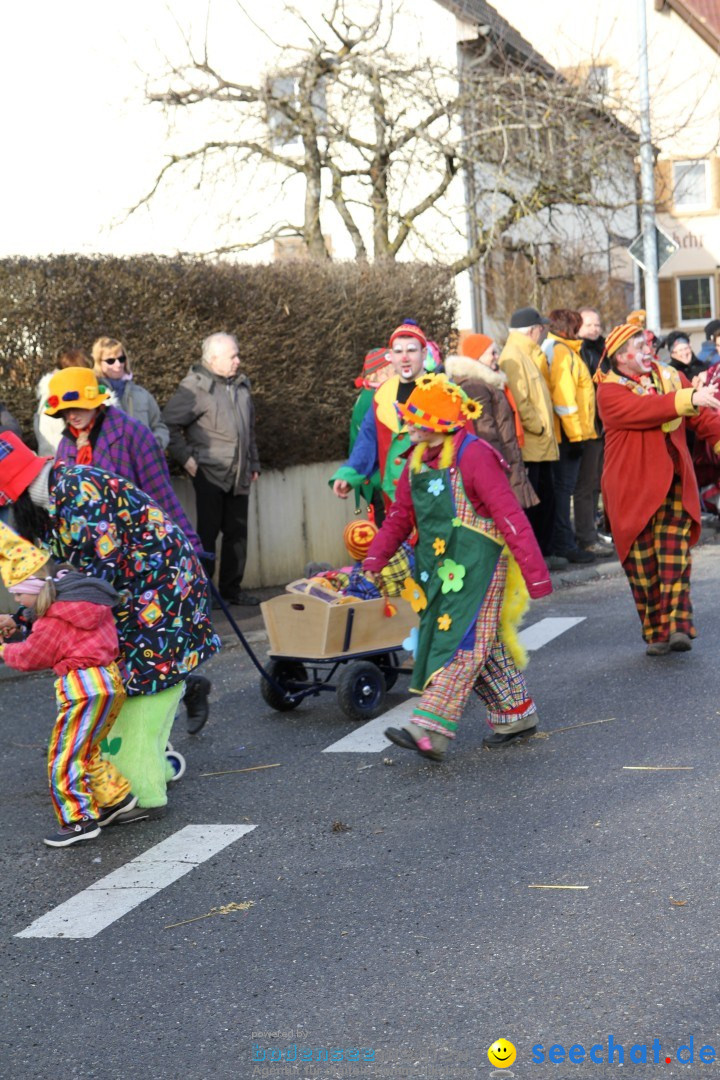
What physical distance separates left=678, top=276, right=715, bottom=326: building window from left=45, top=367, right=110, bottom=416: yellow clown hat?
44099 mm

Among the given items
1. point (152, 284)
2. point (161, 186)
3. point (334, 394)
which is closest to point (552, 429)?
point (334, 394)

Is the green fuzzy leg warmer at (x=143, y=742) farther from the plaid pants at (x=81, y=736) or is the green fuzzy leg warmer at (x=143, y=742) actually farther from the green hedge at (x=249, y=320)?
the green hedge at (x=249, y=320)

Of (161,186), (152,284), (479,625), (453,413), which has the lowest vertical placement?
(479,625)

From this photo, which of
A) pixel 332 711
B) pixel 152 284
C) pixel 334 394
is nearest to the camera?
pixel 332 711

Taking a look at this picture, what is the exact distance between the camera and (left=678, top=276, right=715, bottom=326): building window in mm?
49250

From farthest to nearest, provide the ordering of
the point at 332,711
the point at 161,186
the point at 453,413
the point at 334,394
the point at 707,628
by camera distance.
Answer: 1. the point at 161,186
2. the point at 334,394
3. the point at 707,628
4. the point at 332,711
5. the point at 453,413

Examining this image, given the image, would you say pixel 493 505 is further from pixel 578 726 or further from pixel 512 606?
pixel 578 726

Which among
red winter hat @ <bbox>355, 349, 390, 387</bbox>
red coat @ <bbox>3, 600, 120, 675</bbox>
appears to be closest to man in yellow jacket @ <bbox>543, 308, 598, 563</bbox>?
red winter hat @ <bbox>355, 349, 390, 387</bbox>

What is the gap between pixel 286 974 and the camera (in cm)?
A: 456

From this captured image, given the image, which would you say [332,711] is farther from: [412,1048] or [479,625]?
[412,1048]

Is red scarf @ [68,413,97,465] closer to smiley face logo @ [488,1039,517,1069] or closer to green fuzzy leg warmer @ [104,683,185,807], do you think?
green fuzzy leg warmer @ [104,683,185,807]

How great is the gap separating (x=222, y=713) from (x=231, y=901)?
330cm

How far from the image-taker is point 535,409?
42.6 feet

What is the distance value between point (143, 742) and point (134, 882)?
0.90 metres
